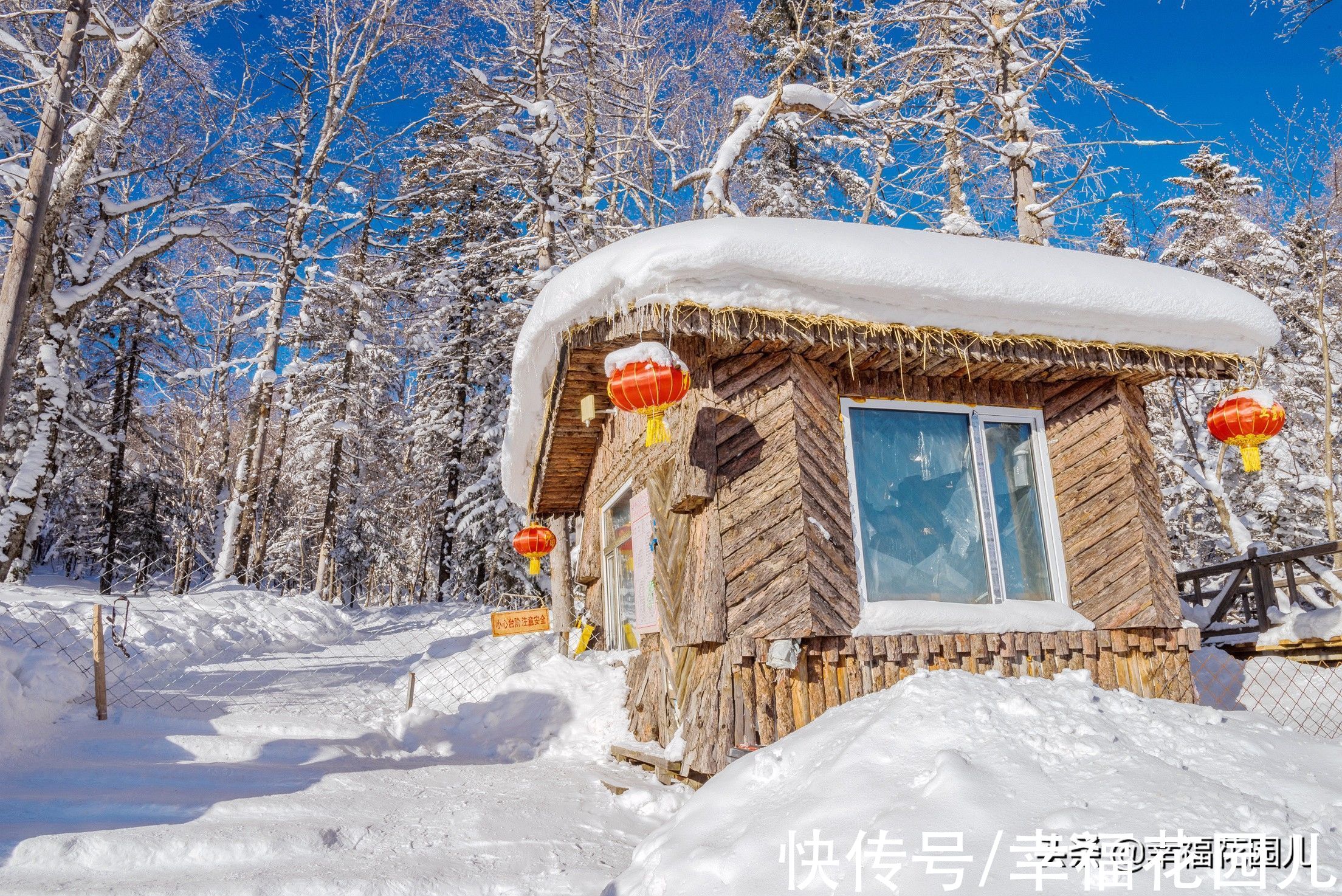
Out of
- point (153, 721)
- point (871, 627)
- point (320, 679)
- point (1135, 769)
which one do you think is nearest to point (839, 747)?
point (1135, 769)

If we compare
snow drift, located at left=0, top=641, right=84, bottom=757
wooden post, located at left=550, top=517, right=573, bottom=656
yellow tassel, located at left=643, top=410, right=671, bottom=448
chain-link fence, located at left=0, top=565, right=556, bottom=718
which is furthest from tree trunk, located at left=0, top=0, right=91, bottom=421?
wooden post, located at left=550, top=517, right=573, bottom=656

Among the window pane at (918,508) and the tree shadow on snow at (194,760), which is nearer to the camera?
the tree shadow on snow at (194,760)

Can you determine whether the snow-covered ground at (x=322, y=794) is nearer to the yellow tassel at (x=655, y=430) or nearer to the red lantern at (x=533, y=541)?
the yellow tassel at (x=655, y=430)

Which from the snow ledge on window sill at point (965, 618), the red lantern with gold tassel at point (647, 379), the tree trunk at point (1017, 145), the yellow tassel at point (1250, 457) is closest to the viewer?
the red lantern with gold tassel at point (647, 379)

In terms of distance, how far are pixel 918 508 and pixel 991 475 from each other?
0.75 meters

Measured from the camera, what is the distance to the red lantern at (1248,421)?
6.34 metres

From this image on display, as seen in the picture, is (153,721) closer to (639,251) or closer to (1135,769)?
(639,251)

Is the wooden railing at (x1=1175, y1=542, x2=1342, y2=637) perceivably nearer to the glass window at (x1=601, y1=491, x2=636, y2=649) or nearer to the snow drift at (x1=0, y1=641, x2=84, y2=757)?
the glass window at (x1=601, y1=491, x2=636, y2=649)

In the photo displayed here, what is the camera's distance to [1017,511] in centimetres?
625

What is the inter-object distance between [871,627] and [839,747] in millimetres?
1934

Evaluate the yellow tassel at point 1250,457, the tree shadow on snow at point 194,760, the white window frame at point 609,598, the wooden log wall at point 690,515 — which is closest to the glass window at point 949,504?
the wooden log wall at point 690,515

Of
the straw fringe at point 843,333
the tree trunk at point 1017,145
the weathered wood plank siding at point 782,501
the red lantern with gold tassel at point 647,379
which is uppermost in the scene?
the tree trunk at point 1017,145

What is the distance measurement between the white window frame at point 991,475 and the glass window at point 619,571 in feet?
9.51

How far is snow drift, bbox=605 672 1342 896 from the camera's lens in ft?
8.71
